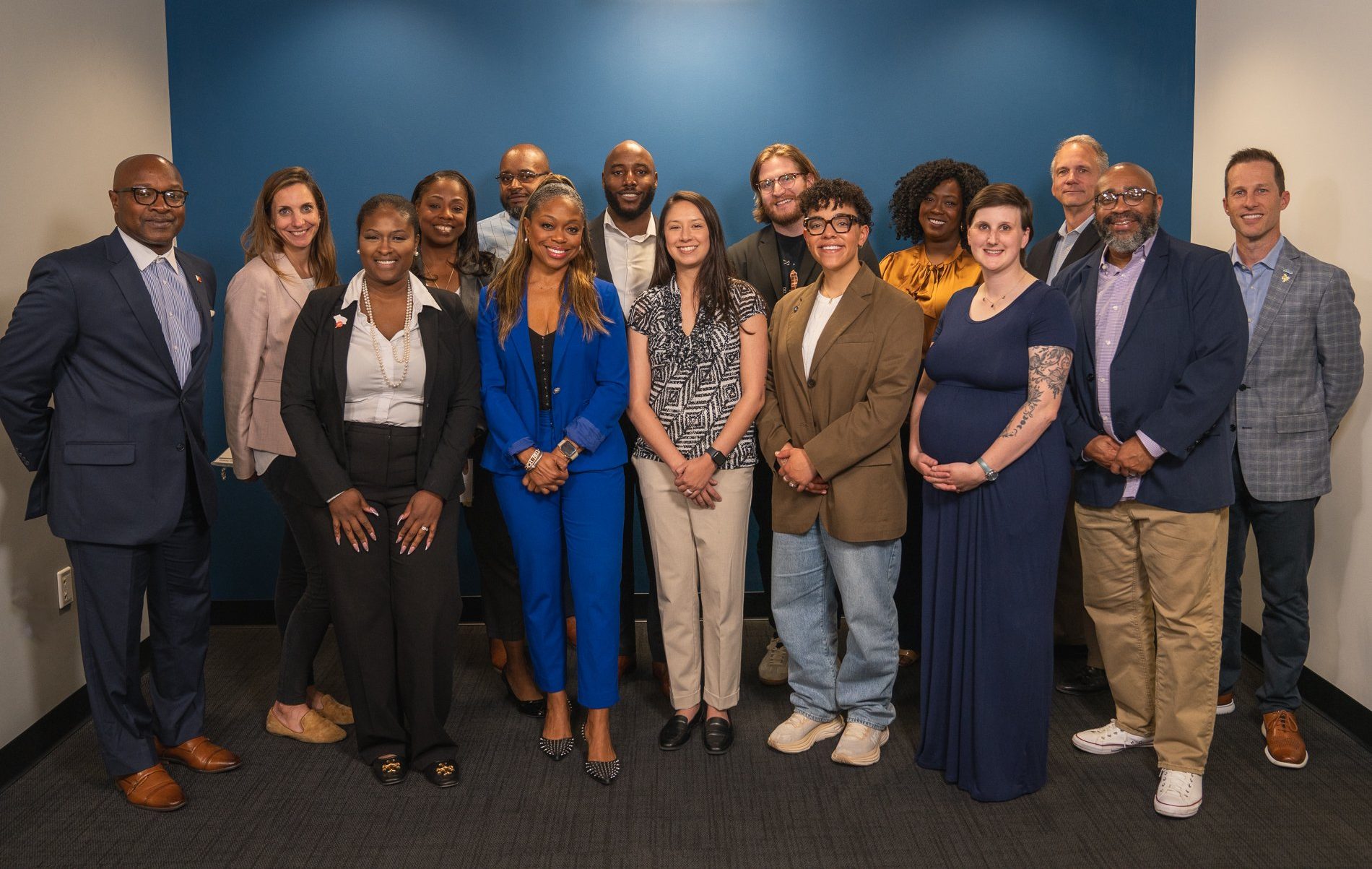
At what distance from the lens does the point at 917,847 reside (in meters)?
3.02

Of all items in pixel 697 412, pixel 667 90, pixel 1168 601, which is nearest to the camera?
pixel 1168 601

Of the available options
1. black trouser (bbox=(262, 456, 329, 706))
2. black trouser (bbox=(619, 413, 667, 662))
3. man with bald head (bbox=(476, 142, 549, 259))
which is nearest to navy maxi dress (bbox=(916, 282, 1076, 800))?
black trouser (bbox=(619, 413, 667, 662))

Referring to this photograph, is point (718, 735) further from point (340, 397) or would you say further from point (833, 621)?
point (340, 397)

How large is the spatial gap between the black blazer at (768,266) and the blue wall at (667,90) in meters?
0.80

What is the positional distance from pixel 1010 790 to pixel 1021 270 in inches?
63.5

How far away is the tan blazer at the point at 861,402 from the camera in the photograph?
11.0 ft

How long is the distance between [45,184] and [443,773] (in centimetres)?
255

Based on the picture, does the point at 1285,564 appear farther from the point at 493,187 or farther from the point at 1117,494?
the point at 493,187

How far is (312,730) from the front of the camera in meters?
3.76

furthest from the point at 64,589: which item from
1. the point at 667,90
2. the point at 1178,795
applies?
the point at 1178,795

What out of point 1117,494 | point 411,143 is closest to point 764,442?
point 1117,494

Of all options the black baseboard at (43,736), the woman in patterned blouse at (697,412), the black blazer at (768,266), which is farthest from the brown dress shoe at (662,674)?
the black baseboard at (43,736)

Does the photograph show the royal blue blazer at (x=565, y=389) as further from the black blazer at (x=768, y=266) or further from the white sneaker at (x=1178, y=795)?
the white sneaker at (x=1178, y=795)

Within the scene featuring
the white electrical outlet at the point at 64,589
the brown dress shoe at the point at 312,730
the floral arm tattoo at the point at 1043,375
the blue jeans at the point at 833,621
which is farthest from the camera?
the white electrical outlet at the point at 64,589
